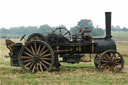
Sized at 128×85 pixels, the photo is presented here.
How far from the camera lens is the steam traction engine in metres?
10.0

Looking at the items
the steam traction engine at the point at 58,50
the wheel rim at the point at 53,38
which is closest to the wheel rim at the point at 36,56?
the steam traction engine at the point at 58,50


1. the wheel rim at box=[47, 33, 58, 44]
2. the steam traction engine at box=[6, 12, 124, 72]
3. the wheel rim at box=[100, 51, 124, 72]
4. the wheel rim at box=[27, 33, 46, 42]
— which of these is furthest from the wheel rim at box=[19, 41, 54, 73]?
the wheel rim at box=[100, 51, 124, 72]

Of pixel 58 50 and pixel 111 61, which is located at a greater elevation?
pixel 58 50

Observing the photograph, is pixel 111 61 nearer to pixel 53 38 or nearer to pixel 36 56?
pixel 53 38

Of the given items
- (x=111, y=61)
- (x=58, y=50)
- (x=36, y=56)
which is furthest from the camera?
(x=58, y=50)

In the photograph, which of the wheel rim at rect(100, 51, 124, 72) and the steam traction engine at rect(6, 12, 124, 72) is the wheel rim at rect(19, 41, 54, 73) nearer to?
the steam traction engine at rect(6, 12, 124, 72)

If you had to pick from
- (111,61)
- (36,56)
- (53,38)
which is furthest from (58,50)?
(111,61)

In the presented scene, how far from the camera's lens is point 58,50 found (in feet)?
35.1

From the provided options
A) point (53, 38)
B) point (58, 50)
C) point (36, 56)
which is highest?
point (53, 38)

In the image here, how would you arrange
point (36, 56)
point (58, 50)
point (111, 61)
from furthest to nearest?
point (58, 50) → point (111, 61) → point (36, 56)

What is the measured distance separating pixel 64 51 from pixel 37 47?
145 centimetres

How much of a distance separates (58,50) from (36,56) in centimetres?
126

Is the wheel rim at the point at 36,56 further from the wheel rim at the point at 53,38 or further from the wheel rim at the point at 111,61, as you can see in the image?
the wheel rim at the point at 111,61

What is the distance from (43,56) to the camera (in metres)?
10.0
